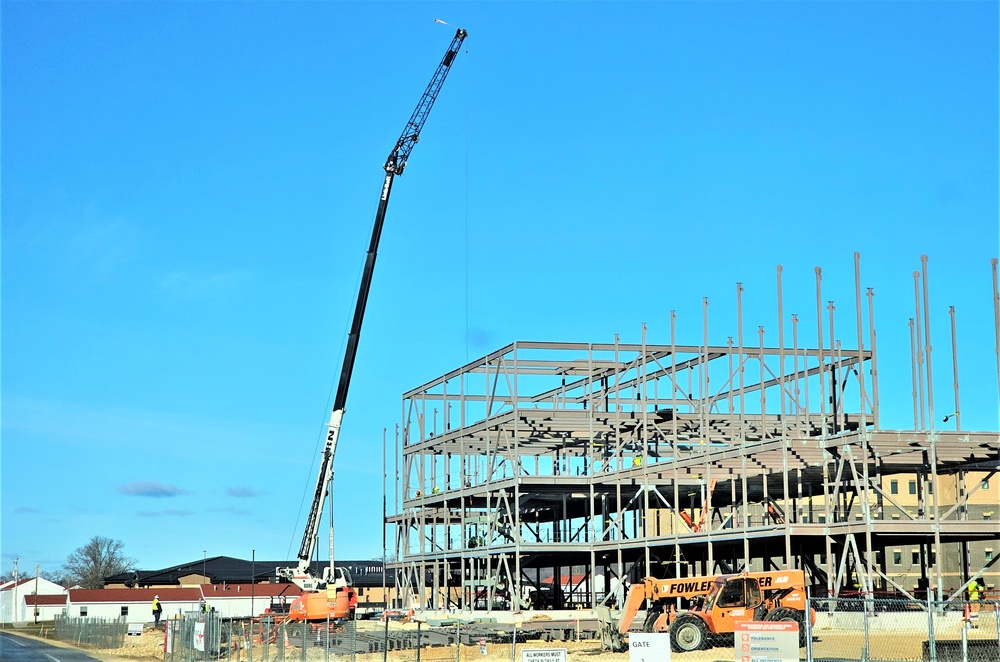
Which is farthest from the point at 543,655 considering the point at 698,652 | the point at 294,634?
the point at 294,634

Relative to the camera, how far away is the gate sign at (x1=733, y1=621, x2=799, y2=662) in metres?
21.6

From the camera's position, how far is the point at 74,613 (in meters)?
112

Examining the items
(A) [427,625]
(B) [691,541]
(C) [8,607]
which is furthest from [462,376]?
(C) [8,607]

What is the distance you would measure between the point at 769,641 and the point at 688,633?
1418cm

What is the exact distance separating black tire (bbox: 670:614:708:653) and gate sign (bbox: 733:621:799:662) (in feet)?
44.1

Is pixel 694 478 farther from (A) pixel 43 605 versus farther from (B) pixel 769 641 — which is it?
(A) pixel 43 605

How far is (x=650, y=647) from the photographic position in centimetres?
2261

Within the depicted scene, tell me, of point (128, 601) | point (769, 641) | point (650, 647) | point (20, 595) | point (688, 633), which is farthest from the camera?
point (20, 595)

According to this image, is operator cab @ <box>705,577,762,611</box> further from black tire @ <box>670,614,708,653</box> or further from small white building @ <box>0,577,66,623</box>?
small white building @ <box>0,577,66,623</box>

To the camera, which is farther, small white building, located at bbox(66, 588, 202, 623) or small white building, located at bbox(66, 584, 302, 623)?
small white building, located at bbox(66, 584, 302, 623)

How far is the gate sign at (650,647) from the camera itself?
2252 centimetres

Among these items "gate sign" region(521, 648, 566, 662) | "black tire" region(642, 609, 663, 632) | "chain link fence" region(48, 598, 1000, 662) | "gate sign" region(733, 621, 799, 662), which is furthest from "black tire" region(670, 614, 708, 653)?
"gate sign" region(521, 648, 566, 662)

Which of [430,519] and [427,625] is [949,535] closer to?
[427,625]

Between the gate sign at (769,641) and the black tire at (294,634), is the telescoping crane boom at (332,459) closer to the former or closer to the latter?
the black tire at (294,634)
